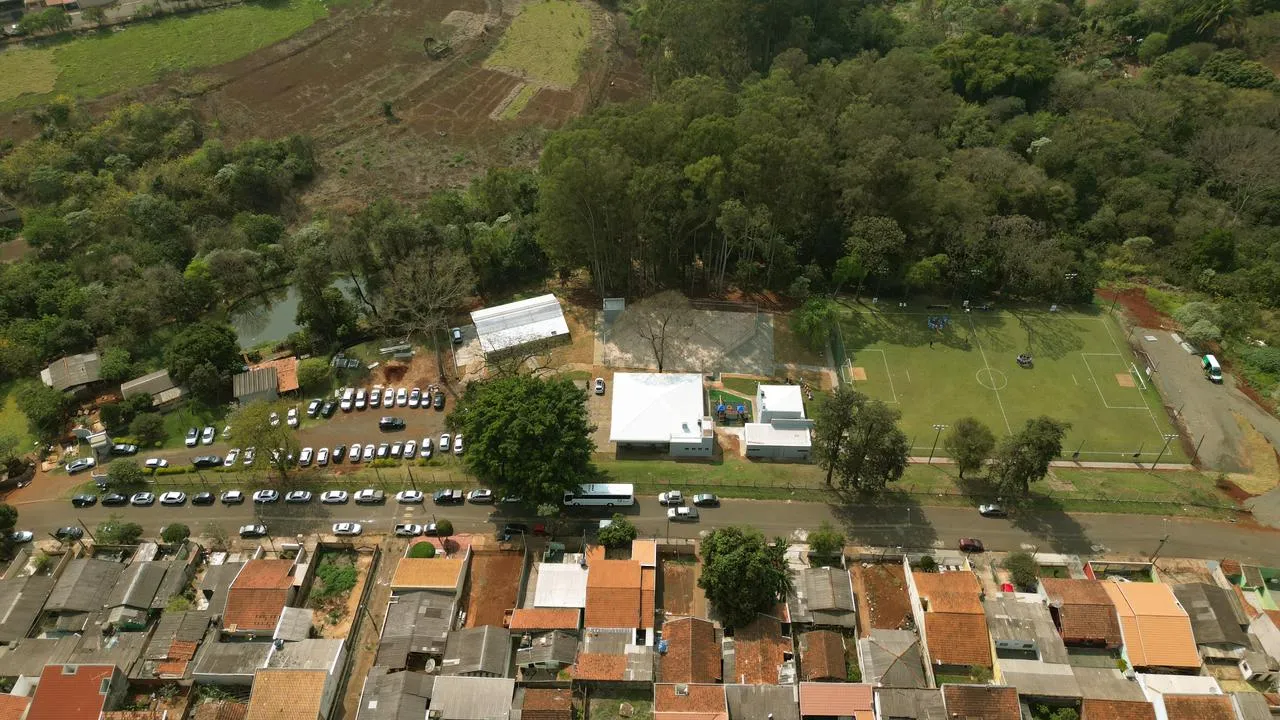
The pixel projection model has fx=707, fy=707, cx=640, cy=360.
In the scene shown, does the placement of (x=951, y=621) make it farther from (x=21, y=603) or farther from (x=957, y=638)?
(x=21, y=603)

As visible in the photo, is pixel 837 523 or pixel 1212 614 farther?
pixel 837 523

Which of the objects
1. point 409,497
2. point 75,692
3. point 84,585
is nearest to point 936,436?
point 409,497

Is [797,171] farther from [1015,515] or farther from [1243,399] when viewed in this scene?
[1243,399]

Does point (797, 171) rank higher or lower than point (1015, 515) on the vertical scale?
higher

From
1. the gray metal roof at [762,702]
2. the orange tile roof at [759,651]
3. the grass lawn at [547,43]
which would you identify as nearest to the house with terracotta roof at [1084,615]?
the orange tile roof at [759,651]

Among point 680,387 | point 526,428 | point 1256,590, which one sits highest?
point 526,428

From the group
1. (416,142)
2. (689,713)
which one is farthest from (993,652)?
(416,142)
